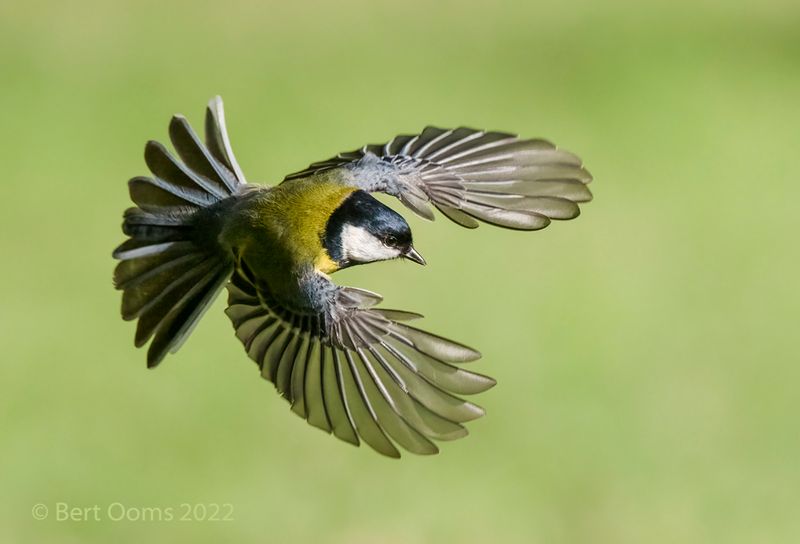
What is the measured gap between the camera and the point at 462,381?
87.6 inches

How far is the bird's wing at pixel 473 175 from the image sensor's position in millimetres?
2404

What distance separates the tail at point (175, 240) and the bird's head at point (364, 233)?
0.23 m

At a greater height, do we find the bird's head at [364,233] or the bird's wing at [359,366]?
the bird's head at [364,233]

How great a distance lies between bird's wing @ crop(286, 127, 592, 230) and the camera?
7.89 feet

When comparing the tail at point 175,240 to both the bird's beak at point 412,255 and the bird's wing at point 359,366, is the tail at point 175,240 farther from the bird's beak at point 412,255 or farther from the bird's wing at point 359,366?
the bird's beak at point 412,255

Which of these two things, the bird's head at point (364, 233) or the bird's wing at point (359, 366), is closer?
the bird's wing at point (359, 366)

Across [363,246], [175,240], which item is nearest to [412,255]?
[363,246]

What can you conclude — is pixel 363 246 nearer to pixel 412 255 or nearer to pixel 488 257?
pixel 412 255

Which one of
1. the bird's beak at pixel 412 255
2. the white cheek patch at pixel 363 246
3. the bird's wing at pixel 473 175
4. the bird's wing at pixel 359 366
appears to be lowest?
the bird's wing at pixel 359 366

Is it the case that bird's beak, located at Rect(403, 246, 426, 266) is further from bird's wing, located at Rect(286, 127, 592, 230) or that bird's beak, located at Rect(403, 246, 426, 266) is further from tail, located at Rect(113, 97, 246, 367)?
tail, located at Rect(113, 97, 246, 367)

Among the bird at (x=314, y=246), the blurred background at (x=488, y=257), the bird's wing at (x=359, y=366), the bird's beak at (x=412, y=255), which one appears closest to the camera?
the bird's wing at (x=359, y=366)

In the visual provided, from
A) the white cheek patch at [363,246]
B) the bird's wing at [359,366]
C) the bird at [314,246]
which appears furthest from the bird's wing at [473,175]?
the bird's wing at [359,366]

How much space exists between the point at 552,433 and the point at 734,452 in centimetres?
79

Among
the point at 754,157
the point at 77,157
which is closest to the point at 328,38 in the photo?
the point at 77,157
